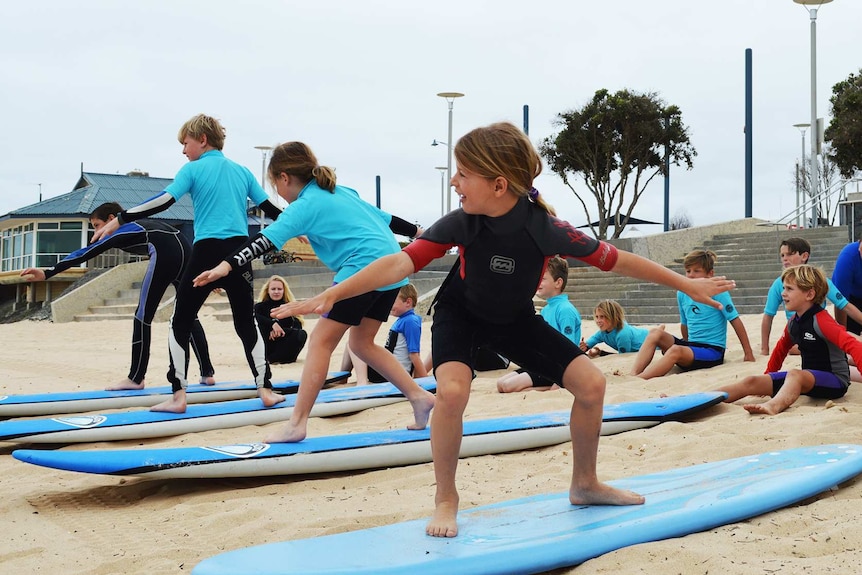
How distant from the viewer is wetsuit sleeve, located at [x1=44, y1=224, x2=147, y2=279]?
5.93 meters

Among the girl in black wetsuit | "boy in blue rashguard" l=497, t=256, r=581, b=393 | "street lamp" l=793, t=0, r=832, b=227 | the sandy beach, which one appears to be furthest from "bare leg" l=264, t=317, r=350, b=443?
"street lamp" l=793, t=0, r=832, b=227

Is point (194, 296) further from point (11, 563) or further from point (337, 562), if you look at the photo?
point (337, 562)

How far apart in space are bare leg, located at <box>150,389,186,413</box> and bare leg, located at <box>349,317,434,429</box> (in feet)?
5.48

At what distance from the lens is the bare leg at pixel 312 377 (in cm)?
Answer: 452

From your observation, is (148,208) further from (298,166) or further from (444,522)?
(444,522)

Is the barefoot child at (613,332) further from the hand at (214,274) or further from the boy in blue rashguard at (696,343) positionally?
the hand at (214,274)

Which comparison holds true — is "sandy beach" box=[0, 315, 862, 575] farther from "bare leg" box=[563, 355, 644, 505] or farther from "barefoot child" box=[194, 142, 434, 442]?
"barefoot child" box=[194, 142, 434, 442]

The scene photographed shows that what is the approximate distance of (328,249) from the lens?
475cm

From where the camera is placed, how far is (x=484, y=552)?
2.67m

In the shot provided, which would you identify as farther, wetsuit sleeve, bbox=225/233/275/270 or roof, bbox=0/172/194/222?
roof, bbox=0/172/194/222

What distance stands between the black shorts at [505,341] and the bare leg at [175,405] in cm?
309

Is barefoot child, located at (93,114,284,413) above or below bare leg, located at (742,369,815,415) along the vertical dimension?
above

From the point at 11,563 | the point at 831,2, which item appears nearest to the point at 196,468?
the point at 11,563

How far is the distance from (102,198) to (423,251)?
33.9 metres
